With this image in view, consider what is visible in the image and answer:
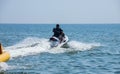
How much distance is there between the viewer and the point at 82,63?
17.7 metres

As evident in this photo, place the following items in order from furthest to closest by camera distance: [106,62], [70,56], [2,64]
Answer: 1. [70,56]
2. [106,62]
3. [2,64]

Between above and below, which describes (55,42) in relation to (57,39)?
below

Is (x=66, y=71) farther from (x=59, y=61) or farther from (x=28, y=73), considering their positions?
(x=59, y=61)

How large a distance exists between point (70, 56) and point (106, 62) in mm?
2945

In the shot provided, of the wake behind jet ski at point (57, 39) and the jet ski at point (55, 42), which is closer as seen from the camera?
the jet ski at point (55, 42)

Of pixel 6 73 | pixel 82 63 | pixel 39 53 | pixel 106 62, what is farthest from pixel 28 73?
pixel 39 53

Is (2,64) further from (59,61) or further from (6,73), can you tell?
(59,61)

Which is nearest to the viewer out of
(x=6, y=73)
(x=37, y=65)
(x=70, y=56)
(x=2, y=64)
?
(x=6, y=73)

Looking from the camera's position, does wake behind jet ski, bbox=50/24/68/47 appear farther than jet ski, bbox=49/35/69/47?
Yes

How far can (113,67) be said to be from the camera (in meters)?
16.3

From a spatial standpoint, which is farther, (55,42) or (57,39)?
(57,39)

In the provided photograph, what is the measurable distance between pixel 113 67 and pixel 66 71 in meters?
2.67

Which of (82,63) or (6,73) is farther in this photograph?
(82,63)

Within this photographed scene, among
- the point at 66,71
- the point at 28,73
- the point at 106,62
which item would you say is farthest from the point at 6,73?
the point at 106,62
